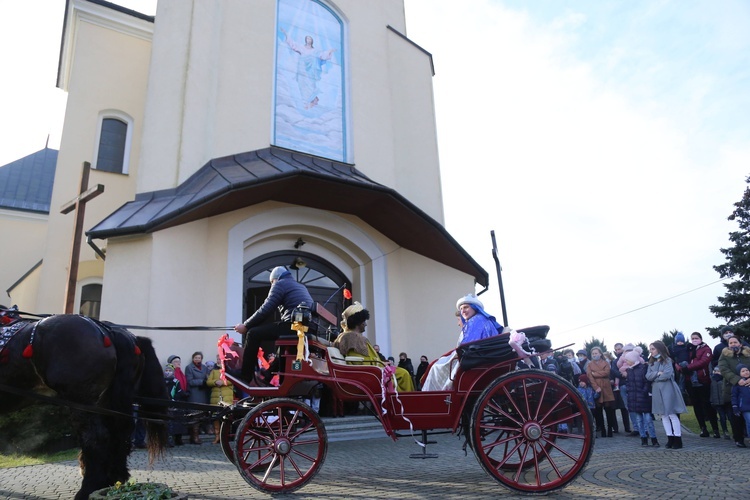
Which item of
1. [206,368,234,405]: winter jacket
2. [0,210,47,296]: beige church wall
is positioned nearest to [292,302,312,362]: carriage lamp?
[206,368,234,405]: winter jacket

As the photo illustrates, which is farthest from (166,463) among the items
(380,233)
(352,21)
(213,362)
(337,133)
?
(352,21)

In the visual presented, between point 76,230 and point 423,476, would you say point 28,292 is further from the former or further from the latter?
point 423,476

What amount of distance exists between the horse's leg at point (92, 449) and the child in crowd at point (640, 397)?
7.31 m

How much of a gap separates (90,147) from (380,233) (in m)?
7.59

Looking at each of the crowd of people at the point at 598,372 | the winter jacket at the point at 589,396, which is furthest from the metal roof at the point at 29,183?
the winter jacket at the point at 589,396

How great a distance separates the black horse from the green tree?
20.2 meters

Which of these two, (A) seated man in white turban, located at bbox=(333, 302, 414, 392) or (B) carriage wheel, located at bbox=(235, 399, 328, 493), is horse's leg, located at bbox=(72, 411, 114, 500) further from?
(A) seated man in white turban, located at bbox=(333, 302, 414, 392)

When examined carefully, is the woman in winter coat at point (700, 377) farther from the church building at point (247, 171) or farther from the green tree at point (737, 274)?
the green tree at point (737, 274)

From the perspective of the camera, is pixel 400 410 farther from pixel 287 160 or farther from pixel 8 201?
pixel 8 201

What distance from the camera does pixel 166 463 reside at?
22.1 feet

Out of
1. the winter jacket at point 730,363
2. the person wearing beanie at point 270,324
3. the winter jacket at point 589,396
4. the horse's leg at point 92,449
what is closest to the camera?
the horse's leg at point 92,449

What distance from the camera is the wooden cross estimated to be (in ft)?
29.6

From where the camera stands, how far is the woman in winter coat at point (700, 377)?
8.34 meters

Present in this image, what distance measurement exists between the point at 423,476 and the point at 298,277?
790 cm
